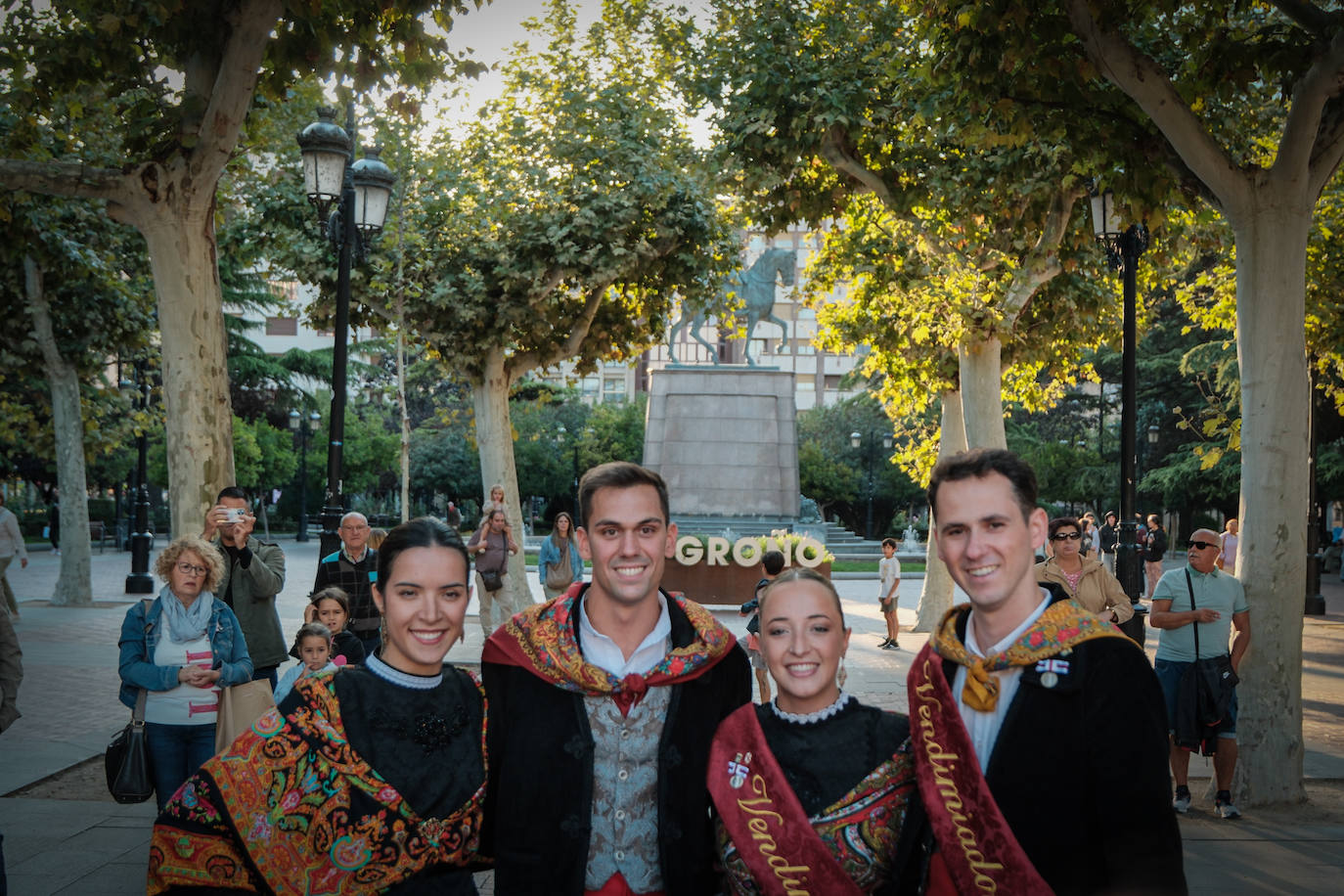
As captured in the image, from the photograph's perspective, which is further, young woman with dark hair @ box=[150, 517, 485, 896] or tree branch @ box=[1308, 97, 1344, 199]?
tree branch @ box=[1308, 97, 1344, 199]

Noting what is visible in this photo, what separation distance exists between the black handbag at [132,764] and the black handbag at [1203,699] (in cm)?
600

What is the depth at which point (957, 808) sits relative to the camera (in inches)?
102

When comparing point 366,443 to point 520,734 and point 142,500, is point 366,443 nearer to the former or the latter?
point 142,500

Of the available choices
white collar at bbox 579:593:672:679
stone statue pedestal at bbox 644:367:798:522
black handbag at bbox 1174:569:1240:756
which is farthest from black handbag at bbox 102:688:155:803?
stone statue pedestal at bbox 644:367:798:522

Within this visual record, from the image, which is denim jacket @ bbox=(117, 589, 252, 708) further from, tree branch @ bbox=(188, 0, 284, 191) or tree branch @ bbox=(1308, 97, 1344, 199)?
tree branch @ bbox=(1308, 97, 1344, 199)

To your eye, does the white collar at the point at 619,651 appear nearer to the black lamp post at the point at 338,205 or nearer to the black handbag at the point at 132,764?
the black handbag at the point at 132,764

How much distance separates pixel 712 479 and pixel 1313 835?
65.7ft

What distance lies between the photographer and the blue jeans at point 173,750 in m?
5.45

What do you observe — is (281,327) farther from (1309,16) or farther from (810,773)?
(810,773)

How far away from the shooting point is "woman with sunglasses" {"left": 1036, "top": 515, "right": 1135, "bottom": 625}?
7.88 m

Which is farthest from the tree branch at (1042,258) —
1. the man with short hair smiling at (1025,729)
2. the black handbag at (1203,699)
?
the man with short hair smiling at (1025,729)

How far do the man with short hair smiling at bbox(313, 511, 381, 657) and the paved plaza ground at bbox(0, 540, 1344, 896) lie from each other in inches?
70.1

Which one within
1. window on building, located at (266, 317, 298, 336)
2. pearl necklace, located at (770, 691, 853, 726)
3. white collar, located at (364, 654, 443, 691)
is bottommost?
pearl necklace, located at (770, 691, 853, 726)

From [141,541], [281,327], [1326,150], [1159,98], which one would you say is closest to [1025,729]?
[1159,98]
